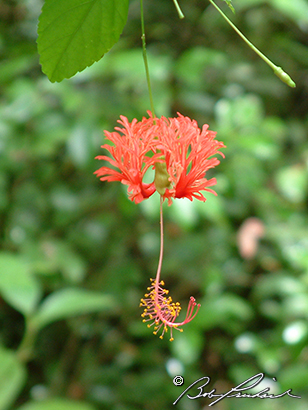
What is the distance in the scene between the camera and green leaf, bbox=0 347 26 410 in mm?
1242

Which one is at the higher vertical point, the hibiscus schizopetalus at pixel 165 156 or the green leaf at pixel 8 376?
the hibiscus schizopetalus at pixel 165 156

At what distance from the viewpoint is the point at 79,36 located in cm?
60

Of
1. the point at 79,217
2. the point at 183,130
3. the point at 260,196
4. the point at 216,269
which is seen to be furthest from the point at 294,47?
the point at 183,130

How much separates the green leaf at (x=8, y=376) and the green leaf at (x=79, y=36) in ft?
3.15

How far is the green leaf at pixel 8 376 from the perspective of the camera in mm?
1242

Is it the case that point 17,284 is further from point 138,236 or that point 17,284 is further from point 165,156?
point 165,156

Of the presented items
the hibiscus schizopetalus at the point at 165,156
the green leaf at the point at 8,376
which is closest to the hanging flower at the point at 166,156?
the hibiscus schizopetalus at the point at 165,156

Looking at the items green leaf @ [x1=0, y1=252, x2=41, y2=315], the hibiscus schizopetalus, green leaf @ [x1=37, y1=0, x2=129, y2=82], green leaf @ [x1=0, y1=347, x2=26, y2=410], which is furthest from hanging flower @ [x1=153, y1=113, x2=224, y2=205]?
green leaf @ [x1=0, y1=347, x2=26, y2=410]

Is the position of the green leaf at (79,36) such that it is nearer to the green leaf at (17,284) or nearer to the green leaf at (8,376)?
the green leaf at (17,284)

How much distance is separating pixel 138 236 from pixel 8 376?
0.78 metres

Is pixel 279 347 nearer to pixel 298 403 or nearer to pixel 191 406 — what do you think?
pixel 298 403

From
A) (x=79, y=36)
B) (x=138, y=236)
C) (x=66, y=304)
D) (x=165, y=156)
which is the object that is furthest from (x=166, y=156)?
(x=138, y=236)

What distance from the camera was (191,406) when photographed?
1.79 m

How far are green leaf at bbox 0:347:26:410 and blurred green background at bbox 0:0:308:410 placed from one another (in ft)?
0.15
